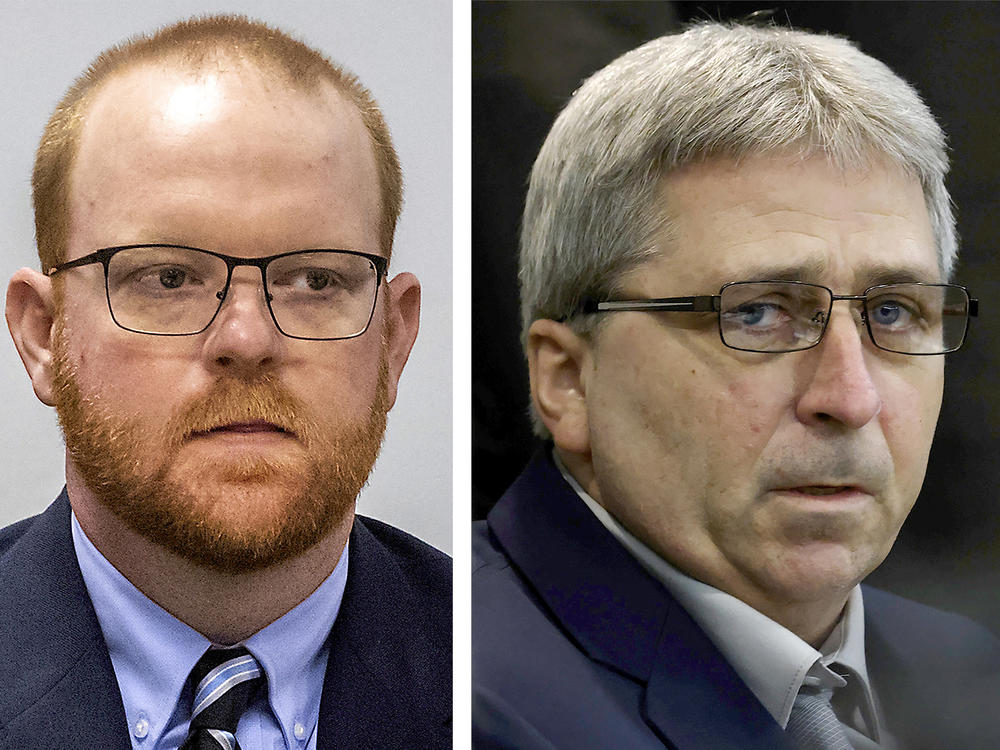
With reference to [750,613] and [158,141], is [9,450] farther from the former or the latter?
[750,613]

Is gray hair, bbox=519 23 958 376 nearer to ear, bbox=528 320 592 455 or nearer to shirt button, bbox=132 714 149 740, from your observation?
ear, bbox=528 320 592 455

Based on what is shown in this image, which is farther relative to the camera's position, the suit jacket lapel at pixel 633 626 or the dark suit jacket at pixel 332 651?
the suit jacket lapel at pixel 633 626

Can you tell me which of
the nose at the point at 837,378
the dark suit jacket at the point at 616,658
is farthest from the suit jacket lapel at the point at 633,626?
the nose at the point at 837,378

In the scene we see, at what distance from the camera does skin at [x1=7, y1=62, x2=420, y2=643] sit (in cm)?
153

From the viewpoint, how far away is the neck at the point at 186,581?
1560 millimetres

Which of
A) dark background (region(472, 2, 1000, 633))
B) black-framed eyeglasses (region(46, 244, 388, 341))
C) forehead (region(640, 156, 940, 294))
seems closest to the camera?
black-framed eyeglasses (region(46, 244, 388, 341))

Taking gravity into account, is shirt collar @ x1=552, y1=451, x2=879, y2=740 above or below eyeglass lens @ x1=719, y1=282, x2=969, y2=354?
below

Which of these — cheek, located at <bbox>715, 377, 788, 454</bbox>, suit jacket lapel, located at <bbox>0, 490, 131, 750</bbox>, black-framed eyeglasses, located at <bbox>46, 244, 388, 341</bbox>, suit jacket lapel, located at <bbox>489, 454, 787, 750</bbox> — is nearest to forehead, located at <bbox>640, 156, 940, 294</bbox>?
cheek, located at <bbox>715, 377, 788, 454</bbox>

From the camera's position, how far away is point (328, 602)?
1663 millimetres

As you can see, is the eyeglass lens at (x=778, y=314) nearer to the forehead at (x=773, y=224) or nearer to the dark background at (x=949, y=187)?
the forehead at (x=773, y=224)

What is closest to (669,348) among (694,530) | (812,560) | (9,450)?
(694,530)

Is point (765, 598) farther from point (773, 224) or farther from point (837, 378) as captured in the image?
point (773, 224)

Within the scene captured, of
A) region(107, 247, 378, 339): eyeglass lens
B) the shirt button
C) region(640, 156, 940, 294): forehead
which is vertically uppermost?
region(640, 156, 940, 294): forehead

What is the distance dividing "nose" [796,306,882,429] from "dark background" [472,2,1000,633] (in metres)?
0.24
